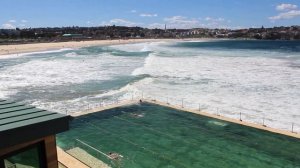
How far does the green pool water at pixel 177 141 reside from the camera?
1617 centimetres

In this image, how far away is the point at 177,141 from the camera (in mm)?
18938

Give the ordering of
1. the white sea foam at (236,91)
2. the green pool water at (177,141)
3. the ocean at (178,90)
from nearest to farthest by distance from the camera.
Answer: the green pool water at (177,141) → the white sea foam at (236,91) → the ocean at (178,90)

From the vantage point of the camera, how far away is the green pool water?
16.2 meters

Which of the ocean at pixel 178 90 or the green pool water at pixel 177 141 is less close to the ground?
the ocean at pixel 178 90

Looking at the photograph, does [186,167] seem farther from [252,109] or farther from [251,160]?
[252,109]

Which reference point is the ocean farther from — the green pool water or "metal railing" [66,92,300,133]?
the green pool water

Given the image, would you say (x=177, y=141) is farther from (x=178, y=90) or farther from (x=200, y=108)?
(x=178, y=90)

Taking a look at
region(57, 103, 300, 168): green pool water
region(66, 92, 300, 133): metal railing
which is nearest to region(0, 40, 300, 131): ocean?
region(66, 92, 300, 133): metal railing

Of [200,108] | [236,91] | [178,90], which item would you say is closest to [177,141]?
[200,108]

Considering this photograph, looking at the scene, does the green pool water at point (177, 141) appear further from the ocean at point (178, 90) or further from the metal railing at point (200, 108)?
the ocean at point (178, 90)

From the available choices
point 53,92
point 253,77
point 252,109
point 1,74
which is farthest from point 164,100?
point 1,74

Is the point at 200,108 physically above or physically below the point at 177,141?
above

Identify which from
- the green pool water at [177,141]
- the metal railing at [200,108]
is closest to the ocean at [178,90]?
the metal railing at [200,108]

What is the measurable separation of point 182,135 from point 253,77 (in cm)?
2708
